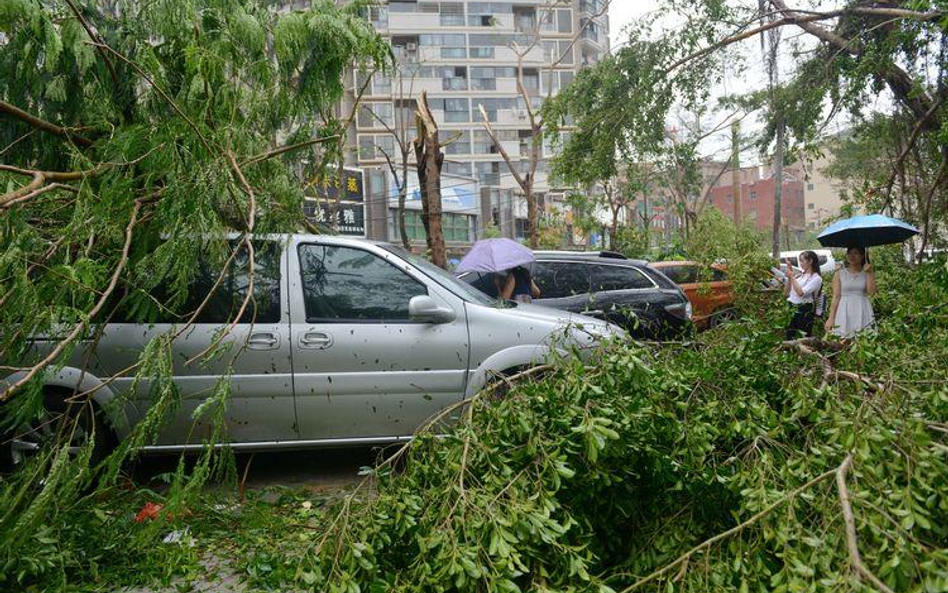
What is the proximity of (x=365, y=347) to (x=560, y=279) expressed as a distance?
5.31 metres

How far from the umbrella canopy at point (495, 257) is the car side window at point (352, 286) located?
3.38 m

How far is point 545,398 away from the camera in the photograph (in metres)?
2.84

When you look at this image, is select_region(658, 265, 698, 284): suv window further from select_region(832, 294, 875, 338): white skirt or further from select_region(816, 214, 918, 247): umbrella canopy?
select_region(832, 294, 875, 338): white skirt

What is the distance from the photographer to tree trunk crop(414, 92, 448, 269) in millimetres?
8797

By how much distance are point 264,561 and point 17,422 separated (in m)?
1.28

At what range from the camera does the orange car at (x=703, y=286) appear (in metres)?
12.1

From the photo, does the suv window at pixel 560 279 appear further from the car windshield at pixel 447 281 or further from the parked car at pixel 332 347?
the parked car at pixel 332 347

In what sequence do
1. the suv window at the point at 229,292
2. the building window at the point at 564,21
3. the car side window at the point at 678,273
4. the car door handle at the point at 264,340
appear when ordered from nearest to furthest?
the suv window at the point at 229,292
the car door handle at the point at 264,340
the car side window at the point at 678,273
the building window at the point at 564,21

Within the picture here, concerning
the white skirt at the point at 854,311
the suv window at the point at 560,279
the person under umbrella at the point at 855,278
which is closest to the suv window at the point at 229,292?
the person under umbrella at the point at 855,278

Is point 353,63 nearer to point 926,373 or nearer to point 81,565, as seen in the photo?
point 81,565

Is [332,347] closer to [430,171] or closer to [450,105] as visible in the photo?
[430,171]

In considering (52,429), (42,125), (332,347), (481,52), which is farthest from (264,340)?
(481,52)

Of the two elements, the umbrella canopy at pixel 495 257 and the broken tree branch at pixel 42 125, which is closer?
the broken tree branch at pixel 42 125

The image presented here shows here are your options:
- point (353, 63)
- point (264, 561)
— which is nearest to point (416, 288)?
point (353, 63)
